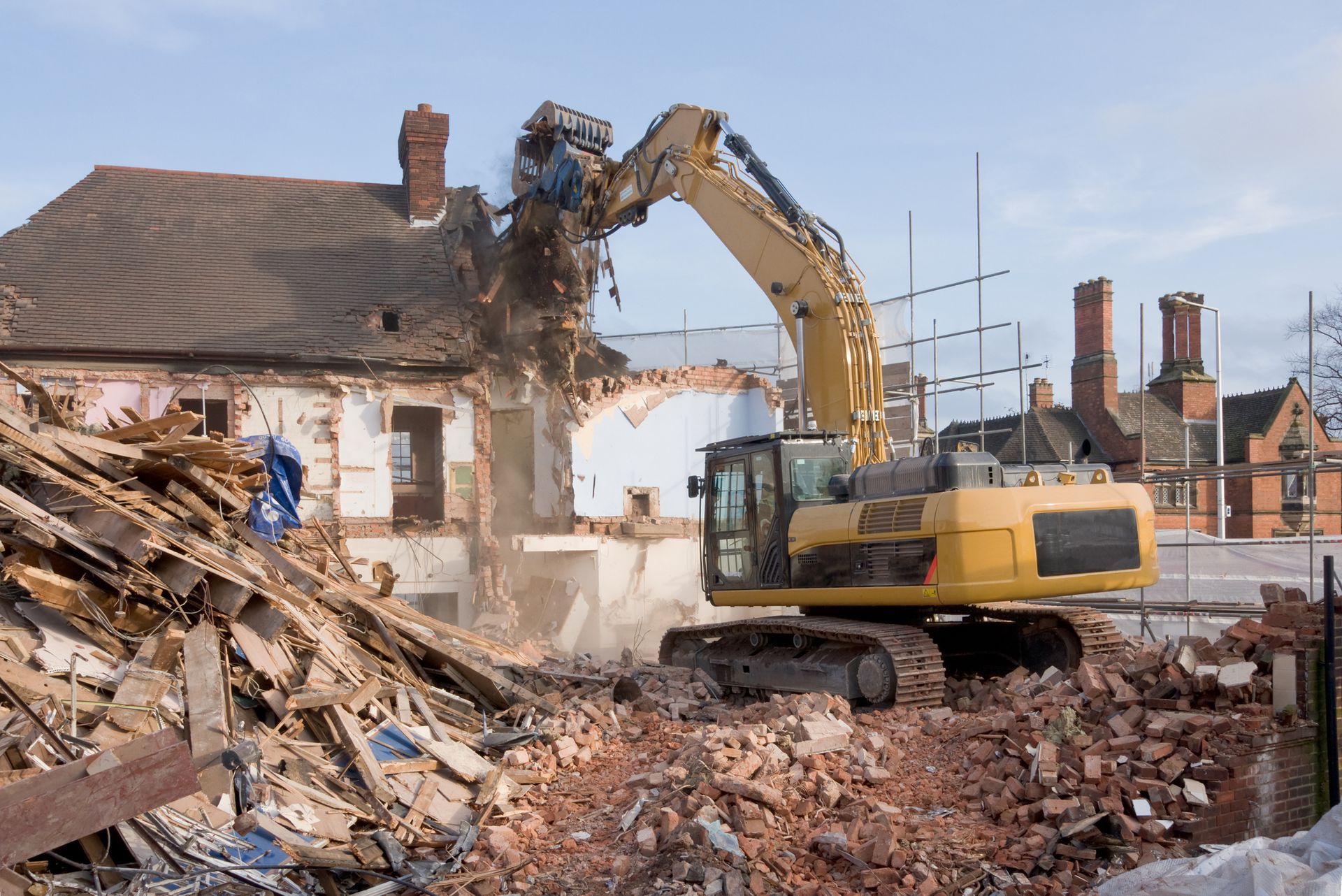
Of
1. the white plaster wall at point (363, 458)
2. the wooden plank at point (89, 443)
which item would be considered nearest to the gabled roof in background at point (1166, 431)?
the white plaster wall at point (363, 458)

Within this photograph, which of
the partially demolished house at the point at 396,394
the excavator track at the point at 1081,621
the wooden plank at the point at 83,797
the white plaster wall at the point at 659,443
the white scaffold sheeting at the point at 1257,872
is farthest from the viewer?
the white plaster wall at the point at 659,443

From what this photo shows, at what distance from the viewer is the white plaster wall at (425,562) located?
18188 millimetres

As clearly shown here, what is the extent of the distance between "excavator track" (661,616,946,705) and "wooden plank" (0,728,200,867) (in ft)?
17.4

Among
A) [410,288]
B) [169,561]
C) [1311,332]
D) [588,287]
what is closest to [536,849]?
[169,561]

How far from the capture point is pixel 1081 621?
9.47 m

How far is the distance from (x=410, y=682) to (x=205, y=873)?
3685 millimetres

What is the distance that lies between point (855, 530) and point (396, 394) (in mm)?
11468

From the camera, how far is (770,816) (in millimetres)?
6547

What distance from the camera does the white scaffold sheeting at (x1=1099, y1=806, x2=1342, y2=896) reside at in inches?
190

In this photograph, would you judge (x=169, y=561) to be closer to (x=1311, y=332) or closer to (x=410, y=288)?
(x=1311, y=332)

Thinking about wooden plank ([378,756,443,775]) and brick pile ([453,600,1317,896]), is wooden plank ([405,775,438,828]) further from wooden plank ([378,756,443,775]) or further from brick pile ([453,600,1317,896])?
brick pile ([453,600,1317,896])

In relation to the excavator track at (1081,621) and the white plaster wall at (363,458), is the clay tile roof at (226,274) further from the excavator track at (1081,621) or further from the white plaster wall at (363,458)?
the excavator track at (1081,621)

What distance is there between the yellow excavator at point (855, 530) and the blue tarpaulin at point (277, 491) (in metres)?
4.08

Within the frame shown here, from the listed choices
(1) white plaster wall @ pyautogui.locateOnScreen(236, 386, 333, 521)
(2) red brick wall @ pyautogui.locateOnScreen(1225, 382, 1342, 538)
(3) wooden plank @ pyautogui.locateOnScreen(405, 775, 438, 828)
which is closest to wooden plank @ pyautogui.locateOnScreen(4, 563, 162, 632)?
(3) wooden plank @ pyautogui.locateOnScreen(405, 775, 438, 828)
